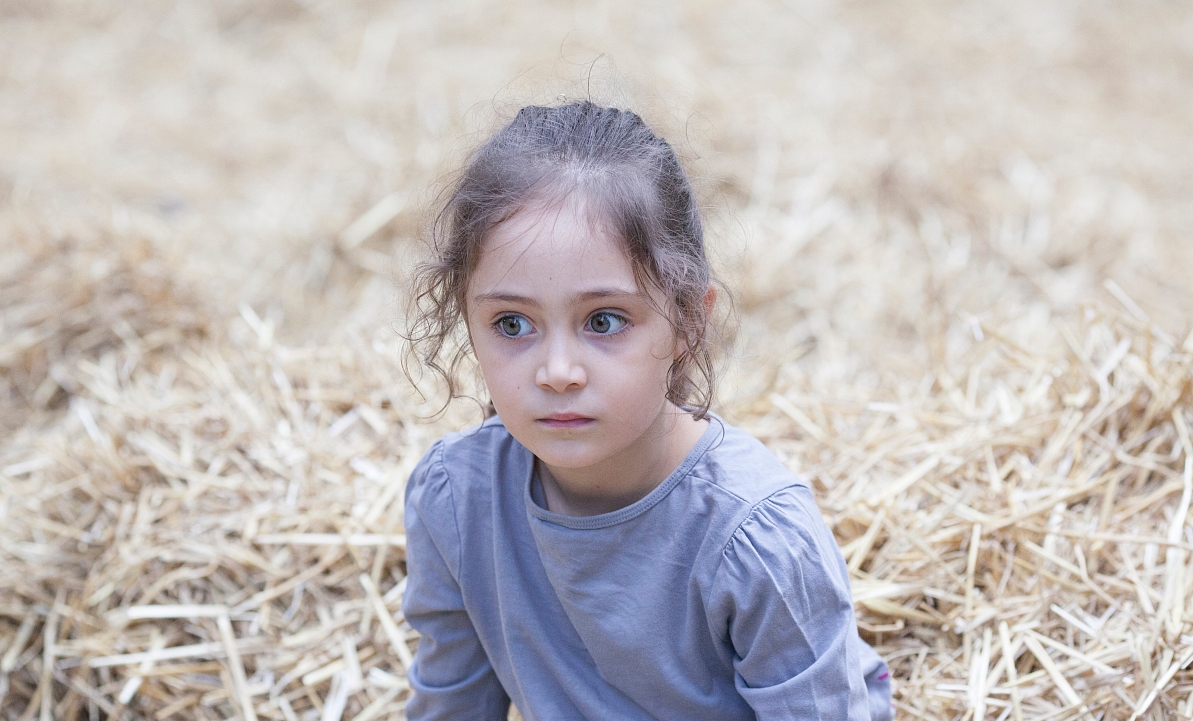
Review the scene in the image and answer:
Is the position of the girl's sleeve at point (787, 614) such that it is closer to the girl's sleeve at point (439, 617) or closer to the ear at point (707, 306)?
the ear at point (707, 306)

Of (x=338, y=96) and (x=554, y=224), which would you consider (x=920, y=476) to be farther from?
(x=338, y=96)

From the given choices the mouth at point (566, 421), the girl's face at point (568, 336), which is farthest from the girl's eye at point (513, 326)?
the mouth at point (566, 421)

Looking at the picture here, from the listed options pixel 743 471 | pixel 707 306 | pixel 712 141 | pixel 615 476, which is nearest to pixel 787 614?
pixel 743 471

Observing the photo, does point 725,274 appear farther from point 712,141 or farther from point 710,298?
point 712,141

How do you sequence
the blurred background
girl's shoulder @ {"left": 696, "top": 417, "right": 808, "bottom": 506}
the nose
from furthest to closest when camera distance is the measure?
the blurred background, girl's shoulder @ {"left": 696, "top": 417, "right": 808, "bottom": 506}, the nose

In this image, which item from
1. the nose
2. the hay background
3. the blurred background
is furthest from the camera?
the blurred background

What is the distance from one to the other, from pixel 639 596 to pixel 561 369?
16.4 inches

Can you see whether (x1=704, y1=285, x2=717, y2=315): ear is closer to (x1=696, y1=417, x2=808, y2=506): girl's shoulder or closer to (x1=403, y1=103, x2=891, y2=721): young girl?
(x1=403, y1=103, x2=891, y2=721): young girl

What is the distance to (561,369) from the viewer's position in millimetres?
1464

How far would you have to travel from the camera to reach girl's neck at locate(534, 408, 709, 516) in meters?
Result: 1.65

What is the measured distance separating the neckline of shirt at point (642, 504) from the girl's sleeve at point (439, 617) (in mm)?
218

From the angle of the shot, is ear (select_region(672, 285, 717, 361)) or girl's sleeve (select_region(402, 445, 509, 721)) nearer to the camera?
ear (select_region(672, 285, 717, 361))

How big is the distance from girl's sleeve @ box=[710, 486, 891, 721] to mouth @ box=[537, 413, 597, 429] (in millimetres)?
280

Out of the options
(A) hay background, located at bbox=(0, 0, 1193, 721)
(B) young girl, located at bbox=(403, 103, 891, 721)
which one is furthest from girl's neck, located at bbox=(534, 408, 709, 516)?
(A) hay background, located at bbox=(0, 0, 1193, 721)
